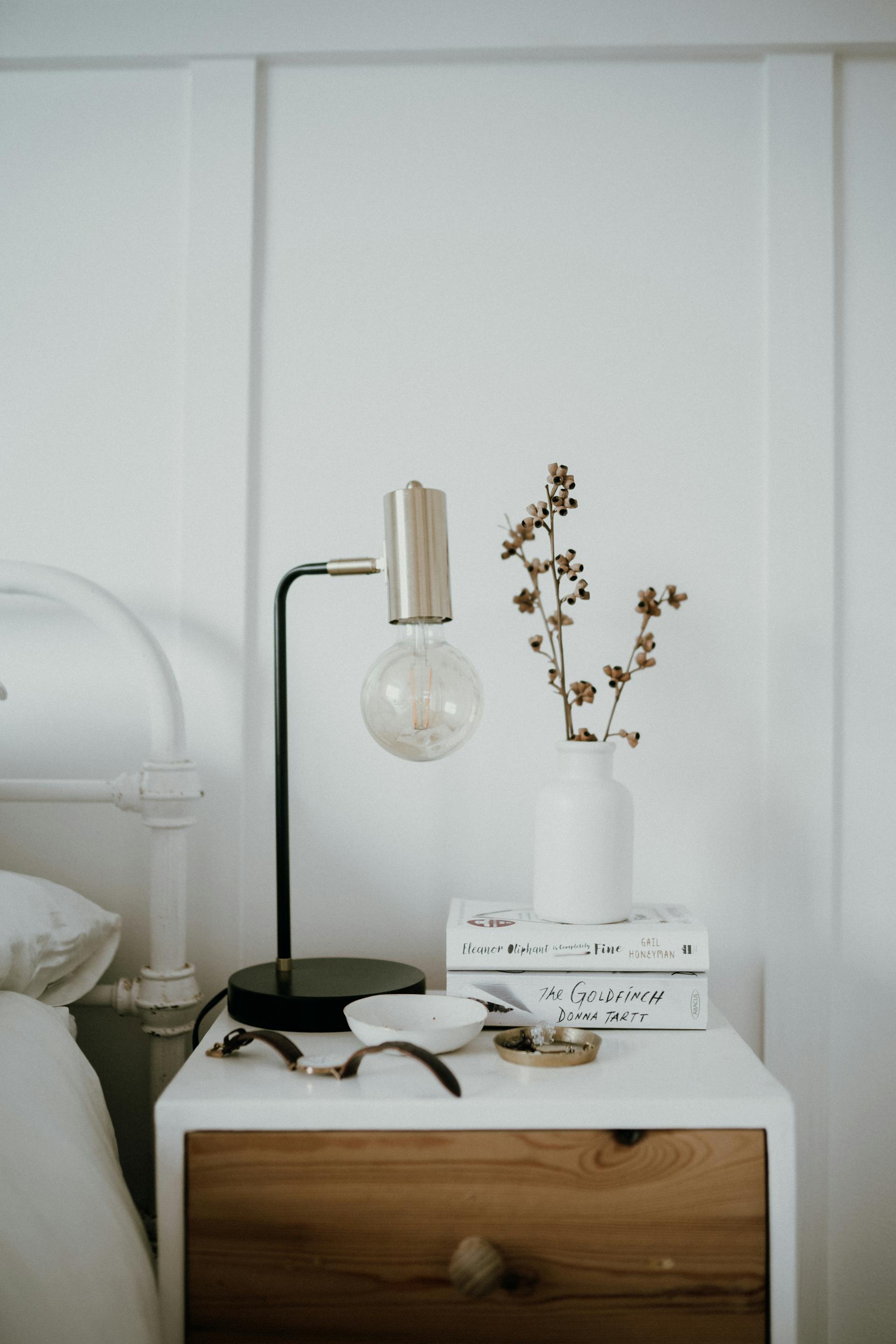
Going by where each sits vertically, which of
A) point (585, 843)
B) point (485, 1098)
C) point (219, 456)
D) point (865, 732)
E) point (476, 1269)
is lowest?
point (476, 1269)

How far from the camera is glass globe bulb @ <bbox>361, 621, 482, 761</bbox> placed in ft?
2.86

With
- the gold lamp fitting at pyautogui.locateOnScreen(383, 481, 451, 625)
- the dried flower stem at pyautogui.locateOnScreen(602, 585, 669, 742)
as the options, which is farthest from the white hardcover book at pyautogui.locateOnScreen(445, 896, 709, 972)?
the gold lamp fitting at pyautogui.locateOnScreen(383, 481, 451, 625)

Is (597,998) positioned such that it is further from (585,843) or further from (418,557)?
(418,557)

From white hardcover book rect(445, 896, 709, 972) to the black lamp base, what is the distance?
77 mm

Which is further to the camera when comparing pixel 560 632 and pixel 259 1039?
pixel 560 632

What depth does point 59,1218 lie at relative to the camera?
0.69 meters

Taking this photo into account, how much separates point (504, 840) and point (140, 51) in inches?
44.5

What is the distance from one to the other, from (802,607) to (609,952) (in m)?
0.52

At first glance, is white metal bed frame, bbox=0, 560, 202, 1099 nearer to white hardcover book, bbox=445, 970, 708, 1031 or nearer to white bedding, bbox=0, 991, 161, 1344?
white bedding, bbox=0, 991, 161, 1344

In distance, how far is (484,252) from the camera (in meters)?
1.17

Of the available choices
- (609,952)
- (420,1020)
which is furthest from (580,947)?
(420,1020)

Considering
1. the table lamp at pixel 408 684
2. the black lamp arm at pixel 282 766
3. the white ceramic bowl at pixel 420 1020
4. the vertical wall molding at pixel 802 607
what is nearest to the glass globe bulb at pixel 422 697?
the table lamp at pixel 408 684

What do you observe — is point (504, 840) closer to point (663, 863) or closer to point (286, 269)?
point (663, 863)

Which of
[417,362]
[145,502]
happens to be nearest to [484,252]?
[417,362]
